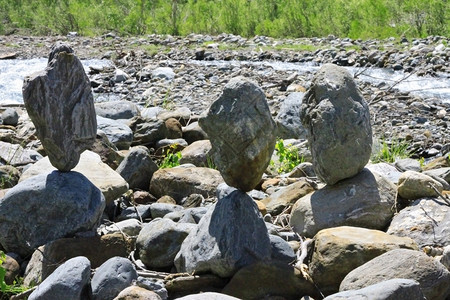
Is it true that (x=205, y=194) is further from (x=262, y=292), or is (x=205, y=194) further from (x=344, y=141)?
(x=262, y=292)

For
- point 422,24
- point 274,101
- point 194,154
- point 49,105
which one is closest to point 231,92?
point 49,105

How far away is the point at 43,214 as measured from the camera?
17.8 feet

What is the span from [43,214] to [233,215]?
1.59 m

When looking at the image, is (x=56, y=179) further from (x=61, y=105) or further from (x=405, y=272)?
(x=405, y=272)

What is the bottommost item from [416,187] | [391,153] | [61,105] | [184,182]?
[391,153]

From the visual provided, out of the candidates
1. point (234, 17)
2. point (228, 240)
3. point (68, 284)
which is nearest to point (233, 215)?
point (228, 240)

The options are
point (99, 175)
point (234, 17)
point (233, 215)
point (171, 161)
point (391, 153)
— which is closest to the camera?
point (233, 215)

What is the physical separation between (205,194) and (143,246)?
1.77 metres

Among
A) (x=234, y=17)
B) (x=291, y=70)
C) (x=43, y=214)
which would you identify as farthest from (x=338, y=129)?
(x=234, y=17)

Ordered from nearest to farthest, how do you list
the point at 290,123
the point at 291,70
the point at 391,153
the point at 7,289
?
the point at 7,289
the point at 391,153
the point at 290,123
the point at 291,70

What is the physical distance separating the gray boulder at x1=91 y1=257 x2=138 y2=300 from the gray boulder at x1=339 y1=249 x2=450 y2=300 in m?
1.30

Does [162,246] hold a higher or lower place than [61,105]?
lower

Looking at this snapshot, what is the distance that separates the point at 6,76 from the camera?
17266mm

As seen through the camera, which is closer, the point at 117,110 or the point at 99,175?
the point at 99,175
